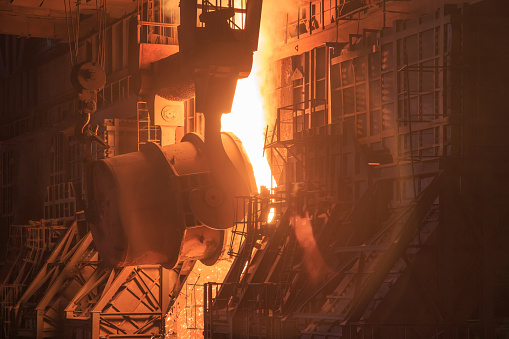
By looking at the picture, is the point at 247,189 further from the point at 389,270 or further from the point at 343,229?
the point at 343,229

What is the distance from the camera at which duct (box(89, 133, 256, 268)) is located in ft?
50.2

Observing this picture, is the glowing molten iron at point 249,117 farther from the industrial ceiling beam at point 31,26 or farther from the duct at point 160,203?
the industrial ceiling beam at point 31,26

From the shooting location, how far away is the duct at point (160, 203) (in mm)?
15305

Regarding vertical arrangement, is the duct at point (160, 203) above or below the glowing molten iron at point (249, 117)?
below

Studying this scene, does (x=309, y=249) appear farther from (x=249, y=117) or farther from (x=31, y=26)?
(x=31, y=26)

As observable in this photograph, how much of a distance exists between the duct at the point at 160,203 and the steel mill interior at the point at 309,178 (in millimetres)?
32

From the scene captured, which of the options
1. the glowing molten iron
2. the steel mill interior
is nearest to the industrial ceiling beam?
the steel mill interior

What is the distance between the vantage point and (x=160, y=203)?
1559 centimetres

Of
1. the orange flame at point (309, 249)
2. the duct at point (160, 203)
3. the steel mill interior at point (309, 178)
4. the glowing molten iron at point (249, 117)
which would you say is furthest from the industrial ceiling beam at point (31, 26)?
the duct at point (160, 203)

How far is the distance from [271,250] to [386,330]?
193 inches

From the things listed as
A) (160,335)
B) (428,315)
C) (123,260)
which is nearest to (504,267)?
(428,315)

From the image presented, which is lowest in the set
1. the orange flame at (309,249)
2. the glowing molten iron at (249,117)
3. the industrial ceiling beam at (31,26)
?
the orange flame at (309,249)

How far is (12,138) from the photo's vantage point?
→ 132 ft

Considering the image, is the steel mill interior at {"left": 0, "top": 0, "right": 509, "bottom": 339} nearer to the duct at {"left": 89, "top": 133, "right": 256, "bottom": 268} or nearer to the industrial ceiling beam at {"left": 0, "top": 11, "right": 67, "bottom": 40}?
the duct at {"left": 89, "top": 133, "right": 256, "bottom": 268}
